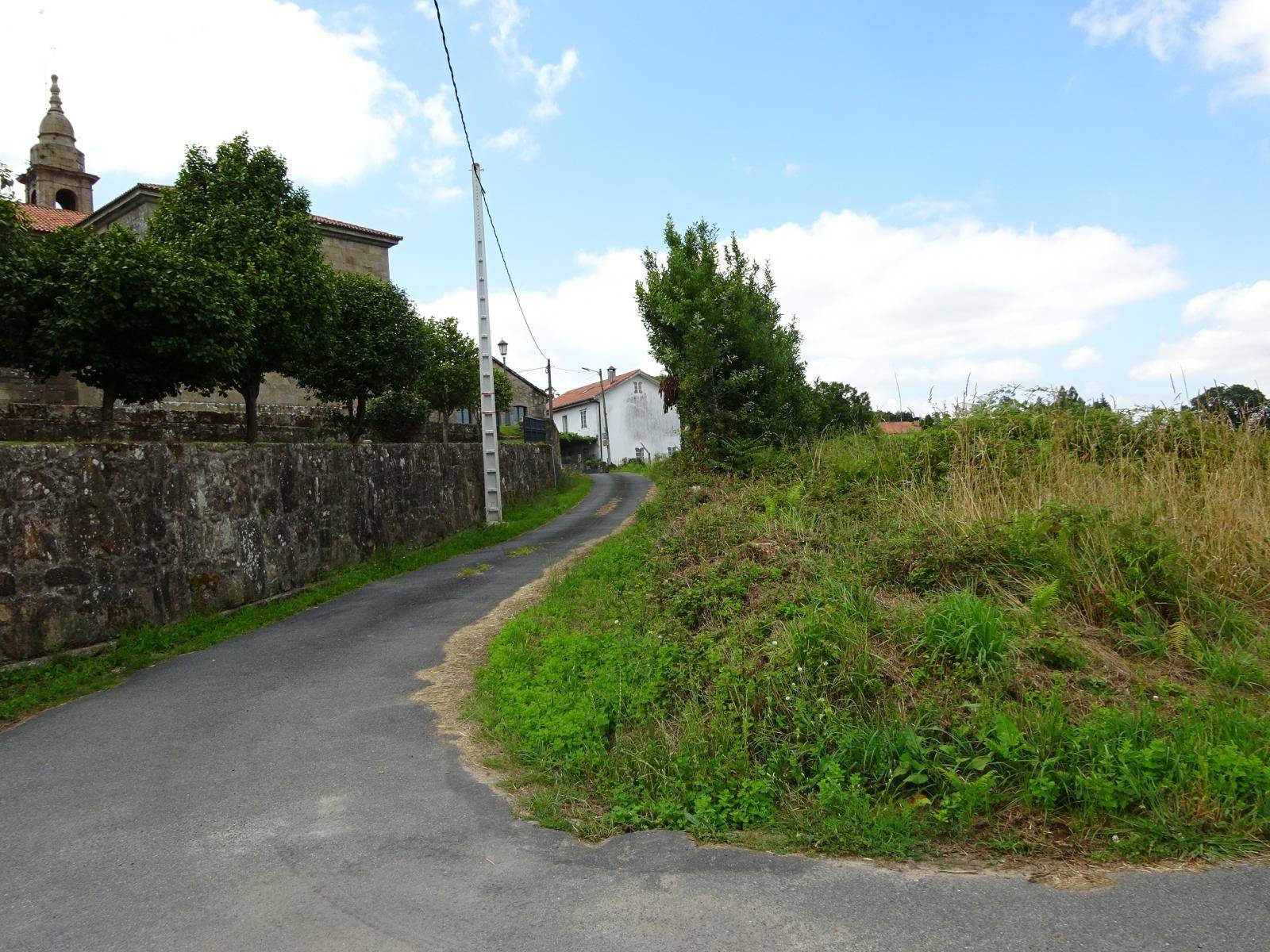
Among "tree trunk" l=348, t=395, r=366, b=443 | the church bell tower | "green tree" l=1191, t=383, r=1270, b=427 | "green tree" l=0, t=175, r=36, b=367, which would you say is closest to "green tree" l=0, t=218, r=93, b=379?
"green tree" l=0, t=175, r=36, b=367

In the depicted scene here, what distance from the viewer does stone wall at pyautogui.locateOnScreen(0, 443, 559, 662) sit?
7.55 metres

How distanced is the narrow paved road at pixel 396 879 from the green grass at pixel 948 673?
12.4 inches

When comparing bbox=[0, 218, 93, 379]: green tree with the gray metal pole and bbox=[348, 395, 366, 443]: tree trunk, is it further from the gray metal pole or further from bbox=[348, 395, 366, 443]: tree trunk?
the gray metal pole

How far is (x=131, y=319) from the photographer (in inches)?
428

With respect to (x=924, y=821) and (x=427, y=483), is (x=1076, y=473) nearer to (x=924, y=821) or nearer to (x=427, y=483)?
(x=924, y=821)

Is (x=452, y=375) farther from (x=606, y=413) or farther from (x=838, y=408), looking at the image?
(x=606, y=413)

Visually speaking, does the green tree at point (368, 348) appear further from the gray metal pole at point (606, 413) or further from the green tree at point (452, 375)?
the gray metal pole at point (606, 413)

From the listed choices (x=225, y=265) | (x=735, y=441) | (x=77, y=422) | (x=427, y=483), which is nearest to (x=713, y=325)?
(x=735, y=441)

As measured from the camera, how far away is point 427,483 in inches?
640

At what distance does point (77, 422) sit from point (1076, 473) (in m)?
14.8

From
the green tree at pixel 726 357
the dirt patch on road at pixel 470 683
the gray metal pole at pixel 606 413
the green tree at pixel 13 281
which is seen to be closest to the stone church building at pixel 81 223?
the green tree at pixel 13 281

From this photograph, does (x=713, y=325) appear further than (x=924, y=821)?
A: Yes

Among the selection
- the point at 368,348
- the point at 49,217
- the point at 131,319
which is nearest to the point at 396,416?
the point at 368,348

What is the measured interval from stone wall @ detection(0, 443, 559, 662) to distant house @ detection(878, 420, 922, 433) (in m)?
8.38
